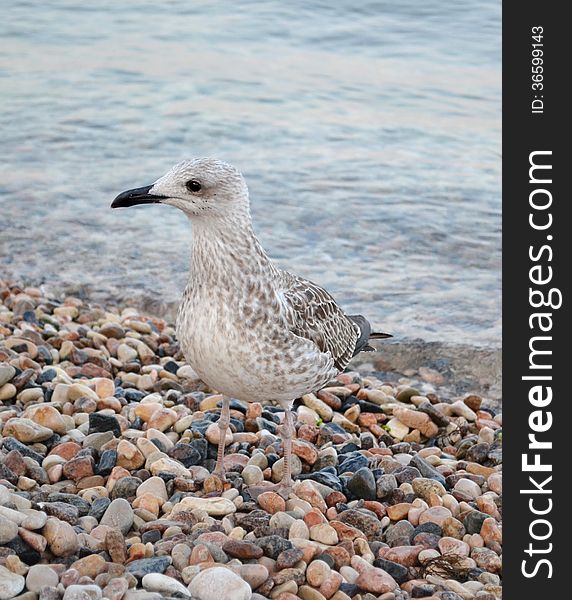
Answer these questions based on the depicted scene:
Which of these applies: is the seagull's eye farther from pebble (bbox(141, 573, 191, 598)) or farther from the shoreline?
the shoreline

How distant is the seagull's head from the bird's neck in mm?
49

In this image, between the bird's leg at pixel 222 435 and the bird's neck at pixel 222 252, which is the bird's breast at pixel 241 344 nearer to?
the bird's neck at pixel 222 252

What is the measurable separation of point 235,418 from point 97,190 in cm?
513

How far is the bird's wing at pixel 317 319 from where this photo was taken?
15.7 ft

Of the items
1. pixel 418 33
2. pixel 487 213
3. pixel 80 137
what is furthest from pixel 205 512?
pixel 418 33

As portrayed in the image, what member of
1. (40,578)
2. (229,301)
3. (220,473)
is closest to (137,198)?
(229,301)

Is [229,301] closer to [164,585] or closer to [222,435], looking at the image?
[222,435]

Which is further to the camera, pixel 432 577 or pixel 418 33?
pixel 418 33

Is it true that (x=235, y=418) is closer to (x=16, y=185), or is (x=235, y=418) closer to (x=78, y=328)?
(x=78, y=328)

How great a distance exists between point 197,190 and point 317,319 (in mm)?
973

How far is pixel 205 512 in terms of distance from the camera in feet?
14.1

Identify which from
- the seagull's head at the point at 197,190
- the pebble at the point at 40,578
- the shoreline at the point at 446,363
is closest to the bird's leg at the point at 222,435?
the seagull's head at the point at 197,190

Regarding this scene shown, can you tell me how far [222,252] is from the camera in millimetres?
4453

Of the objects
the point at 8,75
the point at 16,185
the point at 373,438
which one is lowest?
the point at 373,438
